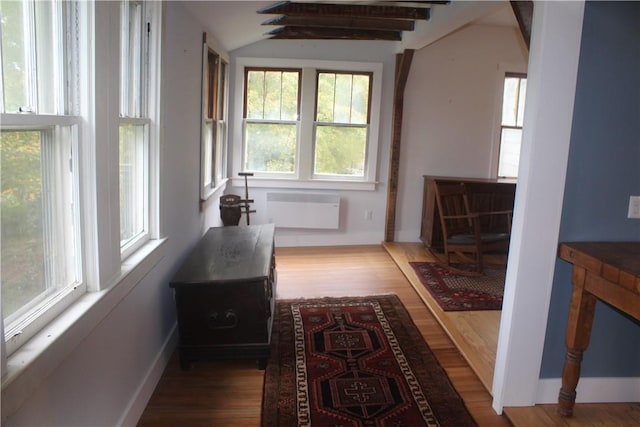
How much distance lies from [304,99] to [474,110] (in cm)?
203

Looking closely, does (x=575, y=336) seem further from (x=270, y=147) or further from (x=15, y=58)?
(x=270, y=147)

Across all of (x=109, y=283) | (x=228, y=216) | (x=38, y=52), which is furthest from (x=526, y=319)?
(x=228, y=216)

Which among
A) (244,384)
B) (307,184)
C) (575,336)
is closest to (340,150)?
(307,184)

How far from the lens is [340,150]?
568 cm

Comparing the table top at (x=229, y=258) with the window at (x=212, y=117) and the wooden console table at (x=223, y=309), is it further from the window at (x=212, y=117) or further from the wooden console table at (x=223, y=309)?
the window at (x=212, y=117)

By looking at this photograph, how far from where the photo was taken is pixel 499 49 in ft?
18.5

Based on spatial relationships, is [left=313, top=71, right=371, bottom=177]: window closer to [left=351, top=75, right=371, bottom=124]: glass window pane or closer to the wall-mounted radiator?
[left=351, top=75, right=371, bottom=124]: glass window pane

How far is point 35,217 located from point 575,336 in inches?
90.6

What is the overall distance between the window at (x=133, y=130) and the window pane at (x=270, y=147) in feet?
10.4

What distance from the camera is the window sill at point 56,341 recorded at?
114 centimetres

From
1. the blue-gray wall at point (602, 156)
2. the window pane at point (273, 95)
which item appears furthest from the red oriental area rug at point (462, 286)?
the window pane at point (273, 95)

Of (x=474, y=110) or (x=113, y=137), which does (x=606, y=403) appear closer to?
(x=113, y=137)

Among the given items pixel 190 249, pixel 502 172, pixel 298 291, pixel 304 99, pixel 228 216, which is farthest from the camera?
pixel 502 172

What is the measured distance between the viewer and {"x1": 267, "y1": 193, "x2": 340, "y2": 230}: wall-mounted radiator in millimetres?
5562
